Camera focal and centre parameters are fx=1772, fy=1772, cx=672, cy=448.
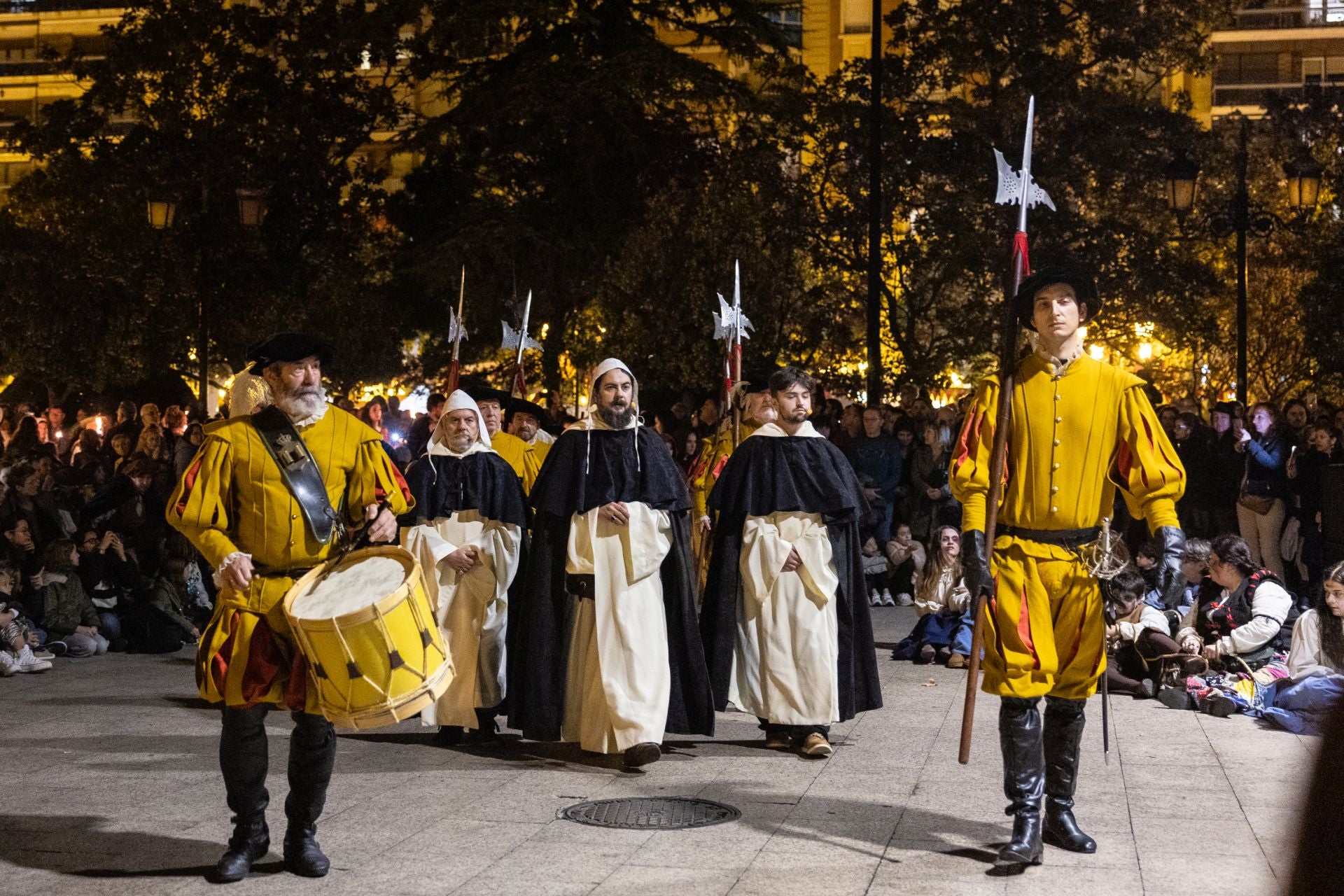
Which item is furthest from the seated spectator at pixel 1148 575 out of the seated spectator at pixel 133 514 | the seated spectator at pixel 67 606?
the seated spectator at pixel 67 606

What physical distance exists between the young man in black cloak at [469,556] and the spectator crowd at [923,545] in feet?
6.27

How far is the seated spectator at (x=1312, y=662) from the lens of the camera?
10.2 m

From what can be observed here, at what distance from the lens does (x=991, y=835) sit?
7262 mm

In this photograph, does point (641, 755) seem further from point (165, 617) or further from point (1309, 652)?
point (165, 617)

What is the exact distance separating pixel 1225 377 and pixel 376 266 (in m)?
19.2

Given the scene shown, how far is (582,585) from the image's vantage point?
30.6 ft

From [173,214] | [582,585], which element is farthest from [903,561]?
[173,214]

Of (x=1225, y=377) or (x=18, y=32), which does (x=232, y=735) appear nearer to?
(x=1225, y=377)

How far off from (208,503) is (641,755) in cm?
309

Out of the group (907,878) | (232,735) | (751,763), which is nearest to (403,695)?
(232,735)

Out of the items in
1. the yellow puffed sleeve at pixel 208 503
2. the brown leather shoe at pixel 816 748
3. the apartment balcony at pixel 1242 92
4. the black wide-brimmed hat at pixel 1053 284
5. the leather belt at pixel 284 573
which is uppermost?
the apartment balcony at pixel 1242 92

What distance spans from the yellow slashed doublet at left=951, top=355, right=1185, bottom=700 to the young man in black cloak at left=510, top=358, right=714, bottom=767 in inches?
106

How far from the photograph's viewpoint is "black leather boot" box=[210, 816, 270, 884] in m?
6.50

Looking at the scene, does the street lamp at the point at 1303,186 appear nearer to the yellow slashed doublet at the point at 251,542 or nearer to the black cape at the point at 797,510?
the black cape at the point at 797,510
